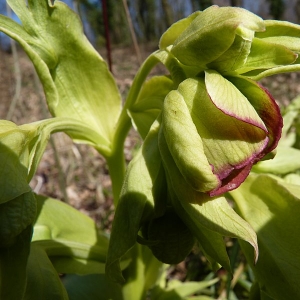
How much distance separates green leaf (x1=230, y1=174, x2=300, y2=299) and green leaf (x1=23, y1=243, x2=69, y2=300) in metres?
0.34

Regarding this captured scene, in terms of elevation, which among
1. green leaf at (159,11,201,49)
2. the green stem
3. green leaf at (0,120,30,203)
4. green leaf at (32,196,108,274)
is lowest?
green leaf at (32,196,108,274)

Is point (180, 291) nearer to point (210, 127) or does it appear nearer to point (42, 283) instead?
point (42, 283)

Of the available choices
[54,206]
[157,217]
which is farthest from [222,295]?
[157,217]

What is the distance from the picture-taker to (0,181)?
1.89 feet

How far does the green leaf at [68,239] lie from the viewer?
0.88 m

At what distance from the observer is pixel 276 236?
72 centimetres

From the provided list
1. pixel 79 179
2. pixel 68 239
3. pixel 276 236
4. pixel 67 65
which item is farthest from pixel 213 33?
pixel 79 179

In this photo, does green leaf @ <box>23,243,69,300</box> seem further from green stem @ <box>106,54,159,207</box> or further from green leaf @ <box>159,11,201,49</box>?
green leaf @ <box>159,11,201,49</box>

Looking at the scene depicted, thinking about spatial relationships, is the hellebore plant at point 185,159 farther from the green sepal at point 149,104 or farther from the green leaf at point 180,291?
the green leaf at point 180,291

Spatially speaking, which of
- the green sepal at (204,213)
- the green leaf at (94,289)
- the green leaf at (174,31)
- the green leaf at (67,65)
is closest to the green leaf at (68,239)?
the green leaf at (94,289)

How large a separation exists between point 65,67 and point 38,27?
12 centimetres

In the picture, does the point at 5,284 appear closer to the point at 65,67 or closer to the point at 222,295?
the point at 65,67

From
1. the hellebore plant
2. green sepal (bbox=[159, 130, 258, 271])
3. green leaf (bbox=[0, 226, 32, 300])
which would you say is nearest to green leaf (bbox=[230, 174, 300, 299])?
the hellebore plant

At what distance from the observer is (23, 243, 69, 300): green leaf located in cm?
72
